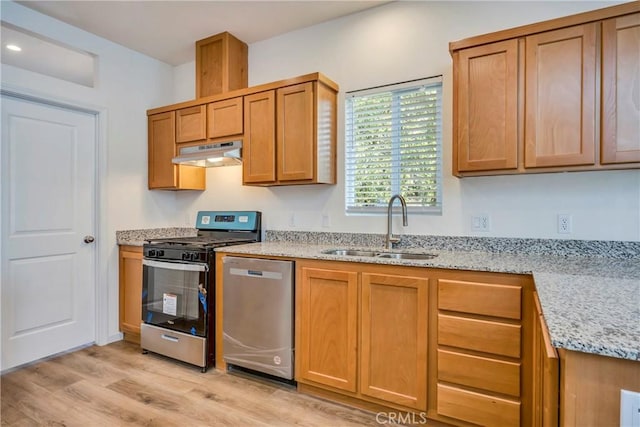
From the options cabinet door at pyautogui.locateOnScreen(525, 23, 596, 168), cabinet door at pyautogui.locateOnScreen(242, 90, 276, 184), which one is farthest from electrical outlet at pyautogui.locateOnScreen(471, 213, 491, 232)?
cabinet door at pyautogui.locateOnScreen(242, 90, 276, 184)

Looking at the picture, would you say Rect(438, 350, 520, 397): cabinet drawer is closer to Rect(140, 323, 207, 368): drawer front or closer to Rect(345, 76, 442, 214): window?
Rect(345, 76, 442, 214): window

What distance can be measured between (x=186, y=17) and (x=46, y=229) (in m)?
2.09

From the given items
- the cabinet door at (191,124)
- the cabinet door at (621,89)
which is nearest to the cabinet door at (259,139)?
the cabinet door at (191,124)

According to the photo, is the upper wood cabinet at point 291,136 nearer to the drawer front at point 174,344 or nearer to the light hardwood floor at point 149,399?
the drawer front at point 174,344

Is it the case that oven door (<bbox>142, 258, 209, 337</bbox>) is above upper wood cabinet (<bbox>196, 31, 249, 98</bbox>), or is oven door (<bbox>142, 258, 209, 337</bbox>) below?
below

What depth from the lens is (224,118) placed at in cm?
304

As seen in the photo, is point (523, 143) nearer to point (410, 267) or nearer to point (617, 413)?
point (410, 267)

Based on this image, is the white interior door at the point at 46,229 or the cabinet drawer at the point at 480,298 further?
the white interior door at the point at 46,229

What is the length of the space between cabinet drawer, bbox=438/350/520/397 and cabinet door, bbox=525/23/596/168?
1.09m

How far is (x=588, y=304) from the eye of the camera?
1.07m

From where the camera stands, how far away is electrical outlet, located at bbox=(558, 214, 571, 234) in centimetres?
211

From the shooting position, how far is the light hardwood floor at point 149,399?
2.01 m

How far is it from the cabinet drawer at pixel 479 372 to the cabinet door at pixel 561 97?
1.09 m

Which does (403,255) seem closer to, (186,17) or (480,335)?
(480,335)
